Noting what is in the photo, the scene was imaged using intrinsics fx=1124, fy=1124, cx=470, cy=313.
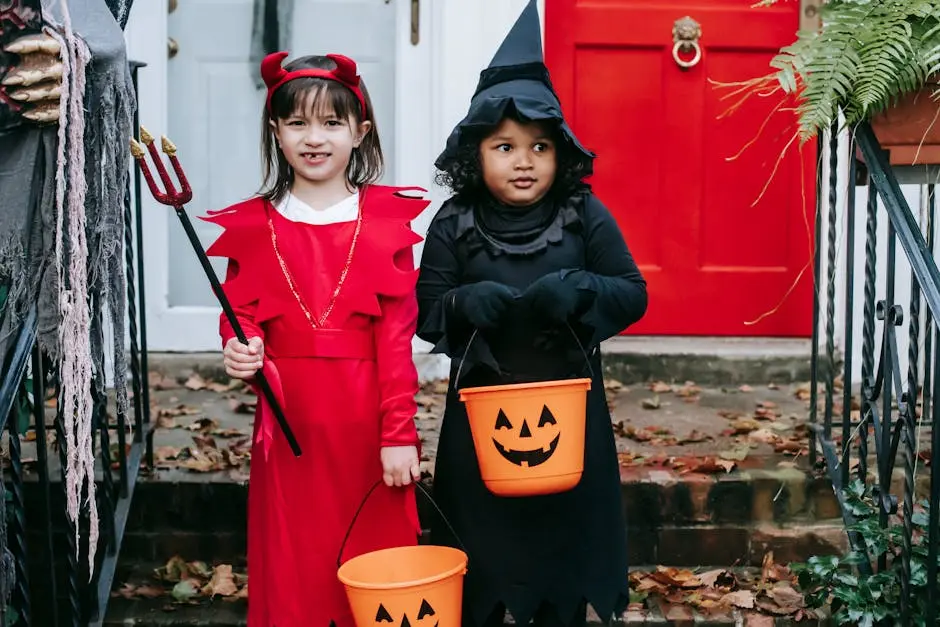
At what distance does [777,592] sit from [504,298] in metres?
1.43

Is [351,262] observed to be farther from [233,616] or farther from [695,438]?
[695,438]

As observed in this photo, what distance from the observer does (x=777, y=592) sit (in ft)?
10.6

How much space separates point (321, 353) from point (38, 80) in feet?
2.71

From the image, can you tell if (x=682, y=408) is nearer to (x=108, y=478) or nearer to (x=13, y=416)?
(x=108, y=478)

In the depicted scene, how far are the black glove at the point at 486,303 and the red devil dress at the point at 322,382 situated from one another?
220mm

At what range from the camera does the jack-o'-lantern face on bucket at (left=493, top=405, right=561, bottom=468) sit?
2.28 meters

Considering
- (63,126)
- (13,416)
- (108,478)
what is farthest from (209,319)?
(63,126)

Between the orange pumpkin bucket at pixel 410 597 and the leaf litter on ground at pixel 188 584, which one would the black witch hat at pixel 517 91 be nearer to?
the orange pumpkin bucket at pixel 410 597

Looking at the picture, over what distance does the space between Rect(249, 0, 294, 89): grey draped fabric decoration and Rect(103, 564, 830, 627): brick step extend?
7.81ft

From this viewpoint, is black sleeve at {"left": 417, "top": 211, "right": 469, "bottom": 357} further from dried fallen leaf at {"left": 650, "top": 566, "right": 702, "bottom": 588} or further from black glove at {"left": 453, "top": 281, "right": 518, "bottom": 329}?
dried fallen leaf at {"left": 650, "top": 566, "right": 702, "bottom": 588}

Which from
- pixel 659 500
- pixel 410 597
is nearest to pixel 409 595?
pixel 410 597

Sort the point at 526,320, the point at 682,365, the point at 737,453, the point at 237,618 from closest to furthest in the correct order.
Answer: the point at 526,320 < the point at 237,618 < the point at 737,453 < the point at 682,365

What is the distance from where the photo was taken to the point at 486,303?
2.37 m

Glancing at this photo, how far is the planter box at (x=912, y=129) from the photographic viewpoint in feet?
9.47
